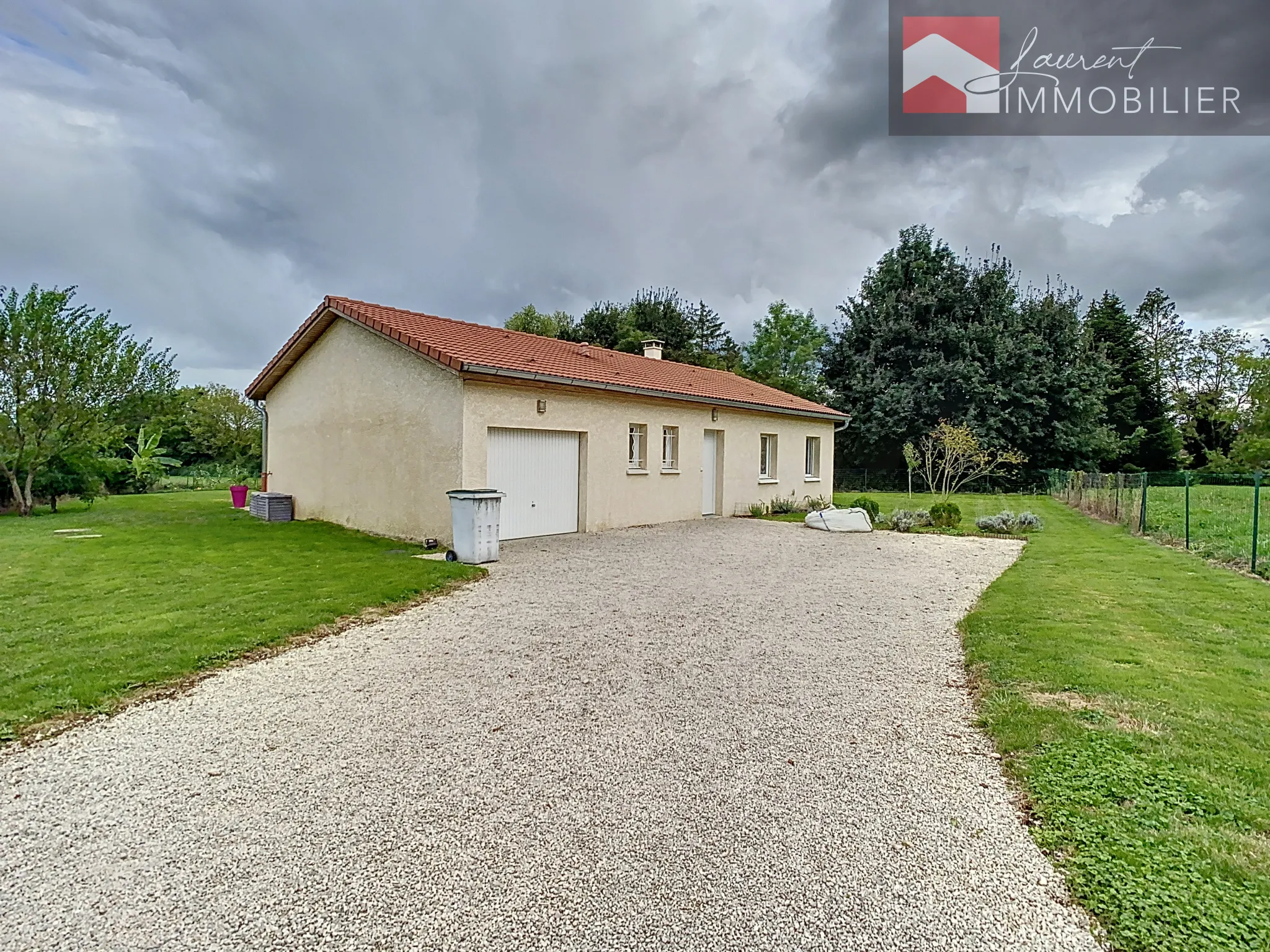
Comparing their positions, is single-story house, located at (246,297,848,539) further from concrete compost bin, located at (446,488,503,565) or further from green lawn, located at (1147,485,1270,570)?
green lawn, located at (1147,485,1270,570)

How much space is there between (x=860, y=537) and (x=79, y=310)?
19753 mm

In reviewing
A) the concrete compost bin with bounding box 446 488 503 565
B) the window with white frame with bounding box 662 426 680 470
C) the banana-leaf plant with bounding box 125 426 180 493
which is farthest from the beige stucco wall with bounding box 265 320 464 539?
the banana-leaf plant with bounding box 125 426 180 493

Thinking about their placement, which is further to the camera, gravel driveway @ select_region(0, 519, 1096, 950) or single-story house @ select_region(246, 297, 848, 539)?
single-story house @ select_region(246, 297, 848, 539)

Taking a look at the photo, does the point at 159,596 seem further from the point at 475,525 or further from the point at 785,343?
the point at 785,343

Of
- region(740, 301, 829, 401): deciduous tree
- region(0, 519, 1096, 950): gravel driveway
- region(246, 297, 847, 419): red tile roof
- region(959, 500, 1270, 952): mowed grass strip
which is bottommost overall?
region(0, 519, 1096, 950): gravel driveway

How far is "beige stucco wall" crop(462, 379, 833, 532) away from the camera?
10961 mm

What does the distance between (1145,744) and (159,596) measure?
344 inches

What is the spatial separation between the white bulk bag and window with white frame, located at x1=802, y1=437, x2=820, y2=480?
19.5 feet

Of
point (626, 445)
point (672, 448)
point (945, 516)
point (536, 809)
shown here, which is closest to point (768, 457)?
point (672, 448)

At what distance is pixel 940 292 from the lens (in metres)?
29.2

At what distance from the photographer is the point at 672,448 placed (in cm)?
1518

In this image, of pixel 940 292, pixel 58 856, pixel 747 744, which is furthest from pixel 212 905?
pixel 940 292

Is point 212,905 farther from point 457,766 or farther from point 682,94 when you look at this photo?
point 682,94

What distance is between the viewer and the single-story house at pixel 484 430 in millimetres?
10992
